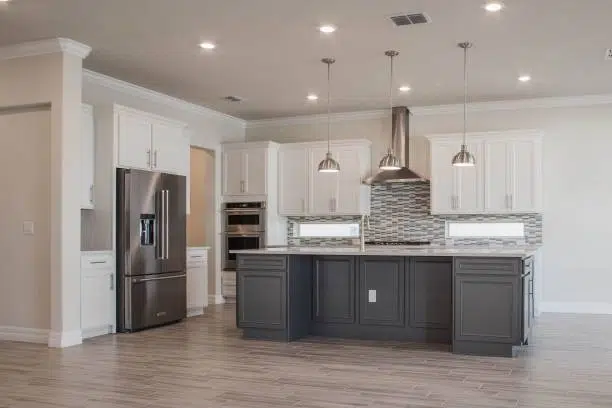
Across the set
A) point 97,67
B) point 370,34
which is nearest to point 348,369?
point 370,34

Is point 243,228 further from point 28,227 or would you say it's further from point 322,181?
point 28,227

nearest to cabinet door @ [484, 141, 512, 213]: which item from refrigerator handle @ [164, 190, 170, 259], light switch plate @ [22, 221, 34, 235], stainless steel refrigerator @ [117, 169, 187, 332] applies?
stainless steel refrigerator @ [117, 169, 187, 332]

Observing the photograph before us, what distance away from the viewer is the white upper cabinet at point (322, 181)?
33.2ft

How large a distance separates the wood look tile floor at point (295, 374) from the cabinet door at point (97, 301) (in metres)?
0.23

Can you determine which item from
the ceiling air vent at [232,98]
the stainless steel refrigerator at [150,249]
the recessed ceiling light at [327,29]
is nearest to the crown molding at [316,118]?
the ceiling air vent at [232,98]

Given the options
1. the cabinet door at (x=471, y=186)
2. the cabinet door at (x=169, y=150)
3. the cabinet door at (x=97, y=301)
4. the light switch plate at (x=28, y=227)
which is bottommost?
the cabinet door at (x=97, y=301)

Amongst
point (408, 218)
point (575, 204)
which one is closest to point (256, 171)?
point (408, 218)

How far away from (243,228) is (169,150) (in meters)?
2.45

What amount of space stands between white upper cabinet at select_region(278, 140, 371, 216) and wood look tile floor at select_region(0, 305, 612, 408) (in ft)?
11.9

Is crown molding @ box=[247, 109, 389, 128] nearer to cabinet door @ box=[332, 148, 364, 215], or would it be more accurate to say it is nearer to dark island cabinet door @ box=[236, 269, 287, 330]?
cabinet door @ box=[332, 148, 364, 215]

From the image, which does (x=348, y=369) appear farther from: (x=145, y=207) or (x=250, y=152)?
(x=250, y=152)

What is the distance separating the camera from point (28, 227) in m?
6.81

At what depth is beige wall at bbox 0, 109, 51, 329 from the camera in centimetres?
672

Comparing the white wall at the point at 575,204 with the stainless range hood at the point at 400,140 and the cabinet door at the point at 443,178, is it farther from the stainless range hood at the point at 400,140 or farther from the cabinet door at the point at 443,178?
the stainless range hood at the point at 400,140
